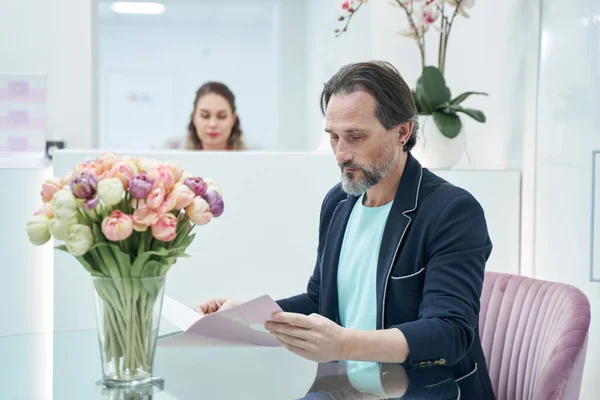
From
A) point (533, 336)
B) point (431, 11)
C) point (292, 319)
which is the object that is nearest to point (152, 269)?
point (292, 319)

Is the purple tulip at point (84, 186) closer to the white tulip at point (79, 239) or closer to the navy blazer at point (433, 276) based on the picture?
the white tulip at point (79, 239)

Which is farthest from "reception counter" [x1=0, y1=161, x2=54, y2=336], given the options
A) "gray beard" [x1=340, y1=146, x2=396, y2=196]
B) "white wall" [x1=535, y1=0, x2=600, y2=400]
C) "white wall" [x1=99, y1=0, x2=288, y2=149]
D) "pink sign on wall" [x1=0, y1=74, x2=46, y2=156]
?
"white wall" [x1=99, y1=0, x2=288, y2=149]

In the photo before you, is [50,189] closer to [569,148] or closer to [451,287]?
[451,287]

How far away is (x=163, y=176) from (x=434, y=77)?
1.63m

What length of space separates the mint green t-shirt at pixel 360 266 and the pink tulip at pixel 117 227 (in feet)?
2.45

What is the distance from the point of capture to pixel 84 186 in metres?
1.29

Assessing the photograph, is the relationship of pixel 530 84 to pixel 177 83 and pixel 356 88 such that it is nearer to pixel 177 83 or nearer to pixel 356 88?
pixel 356 88

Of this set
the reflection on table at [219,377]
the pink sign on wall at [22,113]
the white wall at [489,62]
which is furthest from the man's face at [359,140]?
the pink sign on wall at [22,113]

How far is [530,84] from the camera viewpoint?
275 centimetres

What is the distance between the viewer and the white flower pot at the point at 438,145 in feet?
9.22

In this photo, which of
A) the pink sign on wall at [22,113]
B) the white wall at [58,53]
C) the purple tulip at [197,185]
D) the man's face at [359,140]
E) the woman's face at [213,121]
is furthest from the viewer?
the woman's face at [213,121]

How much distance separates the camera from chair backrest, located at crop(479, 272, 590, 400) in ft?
5.33

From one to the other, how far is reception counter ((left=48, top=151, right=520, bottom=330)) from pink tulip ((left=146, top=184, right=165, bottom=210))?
1420 mm

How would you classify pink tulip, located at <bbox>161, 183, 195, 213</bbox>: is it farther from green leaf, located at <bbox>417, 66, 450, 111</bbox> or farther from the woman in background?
Answer: the woman in background
